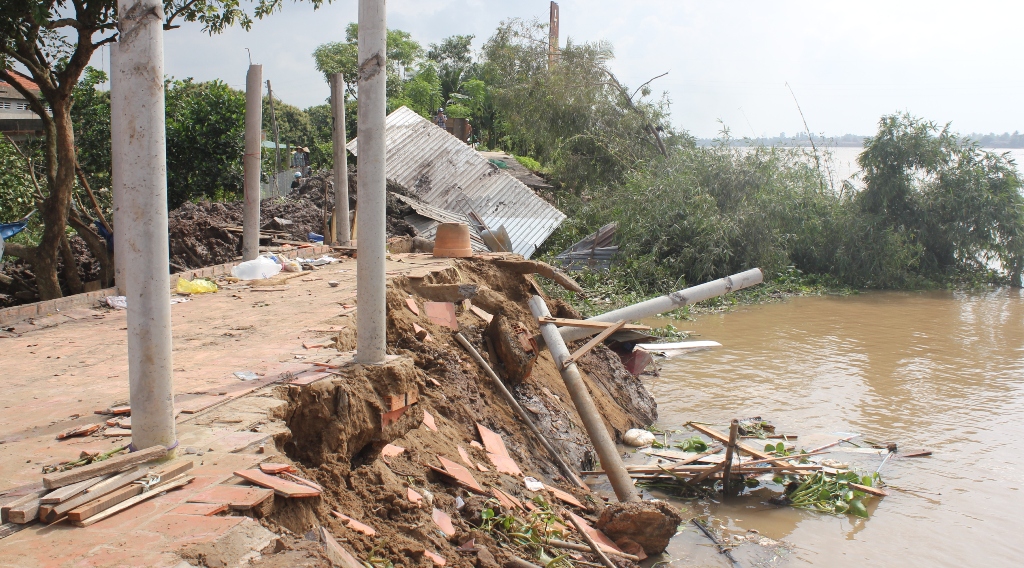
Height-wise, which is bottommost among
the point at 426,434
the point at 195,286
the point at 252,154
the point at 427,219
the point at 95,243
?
the point at 426,434

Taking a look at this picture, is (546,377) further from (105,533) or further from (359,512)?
(105,533)

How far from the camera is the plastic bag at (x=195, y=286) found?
770cm

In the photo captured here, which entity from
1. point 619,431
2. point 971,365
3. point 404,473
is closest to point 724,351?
point 971,365

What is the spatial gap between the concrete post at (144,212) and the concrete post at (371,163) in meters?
1.39

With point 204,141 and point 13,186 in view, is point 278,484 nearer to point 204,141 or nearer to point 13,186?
point 13,186

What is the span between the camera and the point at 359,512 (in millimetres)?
3719

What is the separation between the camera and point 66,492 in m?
2.80

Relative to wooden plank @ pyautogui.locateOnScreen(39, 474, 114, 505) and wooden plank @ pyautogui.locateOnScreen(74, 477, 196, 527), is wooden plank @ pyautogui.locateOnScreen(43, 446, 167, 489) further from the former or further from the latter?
wooden plank @ pyautogui.locateOnScreen(74, 477, 196, 527)

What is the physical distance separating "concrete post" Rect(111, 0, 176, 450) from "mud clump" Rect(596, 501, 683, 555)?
9.37 ft

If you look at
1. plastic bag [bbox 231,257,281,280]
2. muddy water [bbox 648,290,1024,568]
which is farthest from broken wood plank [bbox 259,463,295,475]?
plastic bag [bbox 231,257,281,280]

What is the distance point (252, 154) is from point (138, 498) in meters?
6.70

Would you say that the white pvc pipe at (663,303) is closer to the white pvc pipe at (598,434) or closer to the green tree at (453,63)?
the white pvc pipe at (598,434)

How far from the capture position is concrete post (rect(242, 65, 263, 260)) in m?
8.99

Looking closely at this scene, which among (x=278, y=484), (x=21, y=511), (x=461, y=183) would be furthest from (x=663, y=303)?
(x=461, y=183)
